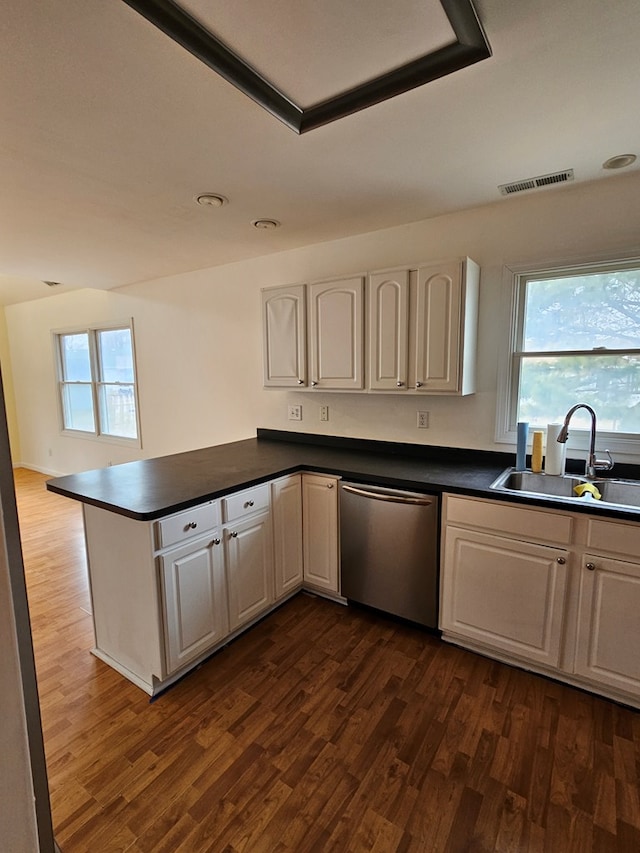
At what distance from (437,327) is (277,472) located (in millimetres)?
1230

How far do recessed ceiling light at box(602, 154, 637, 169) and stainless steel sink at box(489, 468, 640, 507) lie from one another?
1.52 metres

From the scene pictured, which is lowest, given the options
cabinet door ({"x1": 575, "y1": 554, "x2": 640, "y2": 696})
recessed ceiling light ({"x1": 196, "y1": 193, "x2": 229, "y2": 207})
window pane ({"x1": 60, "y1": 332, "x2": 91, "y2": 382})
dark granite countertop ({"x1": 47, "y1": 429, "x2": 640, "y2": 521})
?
cabinet door ({"x1": 575, "y1": 554, "x2": 640, "y2": 696})

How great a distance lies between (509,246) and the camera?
2.41m

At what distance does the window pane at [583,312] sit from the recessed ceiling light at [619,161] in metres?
0.49

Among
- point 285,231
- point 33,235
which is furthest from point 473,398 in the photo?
point 33,235

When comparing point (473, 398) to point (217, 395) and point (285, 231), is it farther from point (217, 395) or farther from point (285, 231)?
point (217, 395)

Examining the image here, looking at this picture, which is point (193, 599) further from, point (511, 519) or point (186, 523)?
point (511, 519)

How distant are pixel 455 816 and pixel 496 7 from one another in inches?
97.4

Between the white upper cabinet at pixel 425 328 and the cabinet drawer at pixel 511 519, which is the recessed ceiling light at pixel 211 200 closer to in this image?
the white upper cabinet at pixel 425 328

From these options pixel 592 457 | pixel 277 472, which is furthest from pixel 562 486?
pixel 277 472

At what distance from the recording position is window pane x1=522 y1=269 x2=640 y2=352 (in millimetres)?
2178

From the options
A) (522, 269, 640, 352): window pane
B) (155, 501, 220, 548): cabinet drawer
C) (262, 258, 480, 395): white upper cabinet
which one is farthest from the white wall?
(155, 501, 220, 548): cabinet drawer

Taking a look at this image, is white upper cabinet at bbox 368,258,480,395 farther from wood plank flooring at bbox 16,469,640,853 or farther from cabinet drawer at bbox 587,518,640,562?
wood plank flooring at bbox 16,469,640,853

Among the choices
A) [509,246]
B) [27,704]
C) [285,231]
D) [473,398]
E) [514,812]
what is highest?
[285,231]
